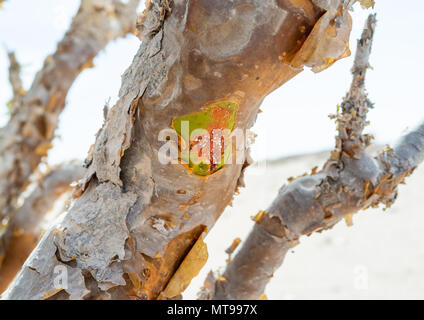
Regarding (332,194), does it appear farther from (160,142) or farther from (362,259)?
(362,259)

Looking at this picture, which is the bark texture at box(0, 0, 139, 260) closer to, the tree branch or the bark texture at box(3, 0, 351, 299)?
the tree branch

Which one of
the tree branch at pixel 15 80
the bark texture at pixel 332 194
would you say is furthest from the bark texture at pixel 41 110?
the bark texture at pixel 332 194

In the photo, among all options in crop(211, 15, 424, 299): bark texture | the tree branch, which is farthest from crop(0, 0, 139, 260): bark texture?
crop(211, 15, 424, 299): bark texture

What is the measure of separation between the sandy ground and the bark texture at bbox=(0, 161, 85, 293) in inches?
44.9

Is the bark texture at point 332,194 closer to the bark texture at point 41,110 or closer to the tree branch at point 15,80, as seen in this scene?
the bark texture at point 41,110

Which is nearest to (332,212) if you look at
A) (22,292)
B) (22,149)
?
(22,292)

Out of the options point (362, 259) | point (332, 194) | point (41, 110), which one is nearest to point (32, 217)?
point (41, 110)

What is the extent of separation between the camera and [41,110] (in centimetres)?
177

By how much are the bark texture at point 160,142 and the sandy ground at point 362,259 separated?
1.95 meters

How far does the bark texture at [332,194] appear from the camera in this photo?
0.91 meters

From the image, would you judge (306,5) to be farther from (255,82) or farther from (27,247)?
(27,247)

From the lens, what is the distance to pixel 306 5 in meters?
0.45

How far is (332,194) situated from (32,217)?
134cm

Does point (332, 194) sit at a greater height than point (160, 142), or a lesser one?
greater
